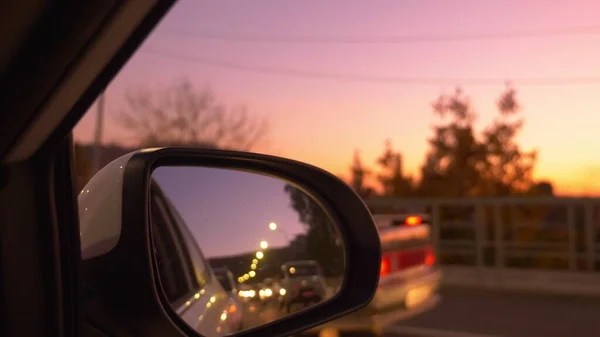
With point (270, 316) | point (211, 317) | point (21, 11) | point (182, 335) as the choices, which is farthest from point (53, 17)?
point (211, 317)

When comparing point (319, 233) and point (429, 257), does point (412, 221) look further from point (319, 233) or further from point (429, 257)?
point (319, 233)

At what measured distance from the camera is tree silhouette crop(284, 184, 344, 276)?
2412 mm

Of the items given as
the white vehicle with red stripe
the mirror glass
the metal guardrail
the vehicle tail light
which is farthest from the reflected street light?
the metal guardrail

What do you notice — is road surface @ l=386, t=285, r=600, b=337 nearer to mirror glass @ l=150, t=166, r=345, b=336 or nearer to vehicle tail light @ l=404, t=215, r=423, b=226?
vehicle tail light @ l=404, t=215, r=423, b=226

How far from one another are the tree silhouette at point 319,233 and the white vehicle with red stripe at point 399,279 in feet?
12.5

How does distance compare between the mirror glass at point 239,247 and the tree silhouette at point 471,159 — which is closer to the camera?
the mirror glass at point 239,247

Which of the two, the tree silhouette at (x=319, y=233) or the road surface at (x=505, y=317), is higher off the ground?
the tree silhouette at (x=319, y=233)

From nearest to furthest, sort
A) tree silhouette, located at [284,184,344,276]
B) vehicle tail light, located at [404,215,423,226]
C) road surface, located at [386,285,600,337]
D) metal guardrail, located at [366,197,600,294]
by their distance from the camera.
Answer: tree silhouette, located at [284,184,344,276] < vehicle tail light, located at [404,215,423,226] < road surface, located at [386,285,600,337] < metal guardrail, located at [366,197,600,294]

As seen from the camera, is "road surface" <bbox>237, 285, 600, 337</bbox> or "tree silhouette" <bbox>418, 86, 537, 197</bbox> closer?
"road surface" <bbox>237, 285, 600, 337</bbox>

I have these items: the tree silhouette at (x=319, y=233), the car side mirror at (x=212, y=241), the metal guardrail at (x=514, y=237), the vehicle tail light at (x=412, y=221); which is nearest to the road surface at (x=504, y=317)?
the metal guardrail at (x=514, y=237)

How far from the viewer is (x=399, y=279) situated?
688 cm

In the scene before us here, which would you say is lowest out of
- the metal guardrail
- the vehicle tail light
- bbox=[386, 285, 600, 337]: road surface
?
bbox=[386, 285, 600, 337]: road surface

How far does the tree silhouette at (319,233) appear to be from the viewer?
95.0 inches

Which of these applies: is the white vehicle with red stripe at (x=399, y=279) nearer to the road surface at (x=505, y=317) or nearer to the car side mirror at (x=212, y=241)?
the road surface at (x=505, y=317)
